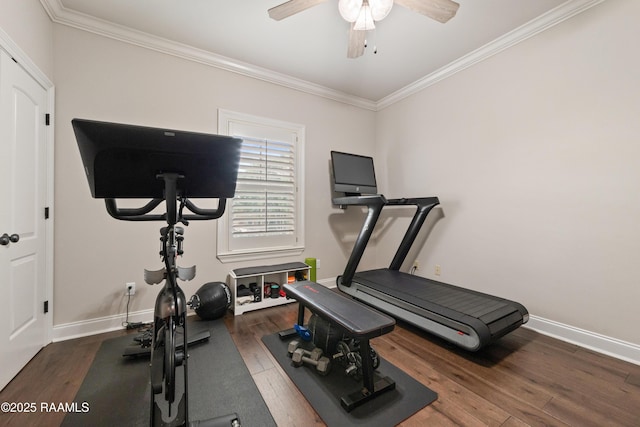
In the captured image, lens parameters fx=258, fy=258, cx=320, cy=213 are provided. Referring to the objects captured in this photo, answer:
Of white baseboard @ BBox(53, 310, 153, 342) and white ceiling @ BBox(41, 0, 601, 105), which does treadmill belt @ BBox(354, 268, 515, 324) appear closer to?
white baseboard @ BBox(53, 310, 153, 342)

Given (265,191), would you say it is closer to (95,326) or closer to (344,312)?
(344,312)

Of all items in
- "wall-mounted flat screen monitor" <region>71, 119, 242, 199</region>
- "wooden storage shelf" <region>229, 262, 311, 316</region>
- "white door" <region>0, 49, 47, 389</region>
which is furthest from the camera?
"wooden storage shelf" <region>229, 262, 311, 316</region>

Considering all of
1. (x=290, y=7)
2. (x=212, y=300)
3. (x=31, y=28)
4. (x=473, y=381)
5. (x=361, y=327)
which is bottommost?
(x=473, y=381)

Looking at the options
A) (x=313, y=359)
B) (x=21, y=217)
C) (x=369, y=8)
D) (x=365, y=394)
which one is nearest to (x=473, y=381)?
→ (x=365, y=394)

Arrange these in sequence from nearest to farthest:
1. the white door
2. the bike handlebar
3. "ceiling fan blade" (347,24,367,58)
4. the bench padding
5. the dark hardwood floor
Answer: the bike handlebar < the dark hardwood floor < the bench padding < the white door < "ceiling fan blade" (347,24,367,58)

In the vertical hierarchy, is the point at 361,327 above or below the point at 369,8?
below

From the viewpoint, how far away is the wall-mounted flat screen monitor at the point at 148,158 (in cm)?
99

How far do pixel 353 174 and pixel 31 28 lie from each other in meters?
3.34

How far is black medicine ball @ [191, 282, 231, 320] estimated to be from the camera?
8.48 feet

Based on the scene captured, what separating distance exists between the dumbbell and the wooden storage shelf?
1101 millimetres

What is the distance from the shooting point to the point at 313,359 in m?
1.87

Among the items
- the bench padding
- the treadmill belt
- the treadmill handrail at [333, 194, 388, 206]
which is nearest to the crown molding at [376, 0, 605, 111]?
the treadmill handrail at [333, 194, 388, 206]

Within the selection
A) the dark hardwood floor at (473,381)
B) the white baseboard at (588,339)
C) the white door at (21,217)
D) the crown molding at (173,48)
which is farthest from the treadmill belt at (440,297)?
the white door at (21,217)

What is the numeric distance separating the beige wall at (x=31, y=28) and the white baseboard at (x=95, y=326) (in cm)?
218
